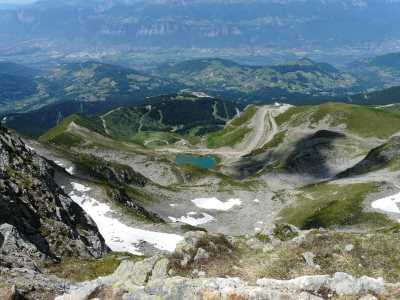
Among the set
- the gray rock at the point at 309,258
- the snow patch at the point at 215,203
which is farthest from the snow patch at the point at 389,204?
the gray rock at the point at 309,258

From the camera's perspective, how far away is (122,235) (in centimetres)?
7831

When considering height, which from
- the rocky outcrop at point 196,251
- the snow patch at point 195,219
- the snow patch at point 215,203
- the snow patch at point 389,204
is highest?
the rocky outcrop at point 196,251

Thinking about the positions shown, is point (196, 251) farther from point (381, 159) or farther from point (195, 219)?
point (381, 159)

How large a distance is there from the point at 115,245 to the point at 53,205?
1716cm

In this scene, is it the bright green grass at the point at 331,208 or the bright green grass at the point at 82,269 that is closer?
the bright green grass at the point at 82,269

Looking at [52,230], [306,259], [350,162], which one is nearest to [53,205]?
[52,230]

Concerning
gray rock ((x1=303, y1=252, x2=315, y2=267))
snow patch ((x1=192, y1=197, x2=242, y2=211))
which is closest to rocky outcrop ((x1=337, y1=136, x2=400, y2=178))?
snow patch ((x1=192, y1=197, x2=242, y2=211))

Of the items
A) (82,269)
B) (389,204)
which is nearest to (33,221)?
(82,269)

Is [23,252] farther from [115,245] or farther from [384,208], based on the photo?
[384,208]

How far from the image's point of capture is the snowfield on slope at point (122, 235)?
73438 millimetres

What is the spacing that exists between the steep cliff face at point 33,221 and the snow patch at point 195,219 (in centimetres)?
4340

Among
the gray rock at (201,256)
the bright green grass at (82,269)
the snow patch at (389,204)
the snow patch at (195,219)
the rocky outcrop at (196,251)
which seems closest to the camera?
the rocky outcrop at (196,251)

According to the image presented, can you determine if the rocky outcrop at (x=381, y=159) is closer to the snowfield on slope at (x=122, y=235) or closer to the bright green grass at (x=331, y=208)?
the bright green grass at (x=331, y=208)

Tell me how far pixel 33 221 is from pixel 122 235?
29.6 metres
